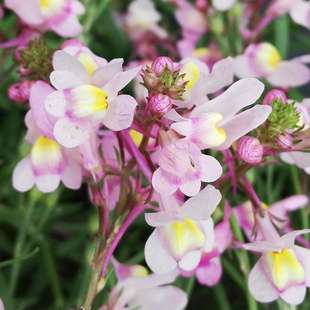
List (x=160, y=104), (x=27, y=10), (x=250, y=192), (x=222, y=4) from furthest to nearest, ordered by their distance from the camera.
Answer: (x=222, y=4) < (x=27, y=10) < (x=250, y=192) < (x=160, y=104)

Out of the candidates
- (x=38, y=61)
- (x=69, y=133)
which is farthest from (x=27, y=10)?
(x=69, y=133)

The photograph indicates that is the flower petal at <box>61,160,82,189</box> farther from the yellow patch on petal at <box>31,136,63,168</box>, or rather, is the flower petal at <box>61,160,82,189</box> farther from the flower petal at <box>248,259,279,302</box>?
the flower petal at <box>248,259,279,302</box>

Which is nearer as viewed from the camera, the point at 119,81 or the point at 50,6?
the point at 119,81

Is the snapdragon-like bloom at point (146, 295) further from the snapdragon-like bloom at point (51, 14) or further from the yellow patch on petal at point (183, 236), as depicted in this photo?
the snapdragon-like bloom at point (51, 14)

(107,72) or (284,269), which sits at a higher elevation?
(107,72)

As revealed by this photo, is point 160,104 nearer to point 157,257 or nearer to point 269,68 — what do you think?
point 157,257

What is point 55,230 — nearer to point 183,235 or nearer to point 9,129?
point 9,129
